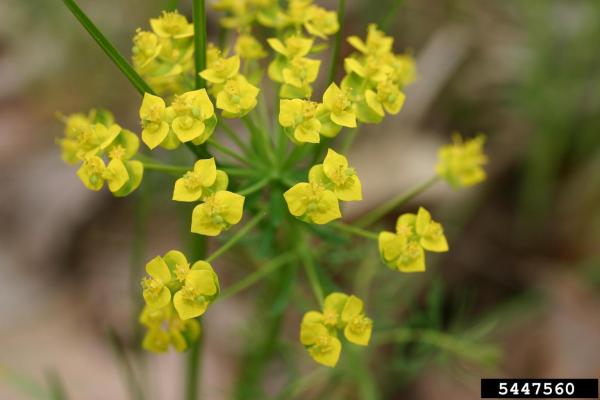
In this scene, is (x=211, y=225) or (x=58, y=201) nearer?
(x=211, y=225)

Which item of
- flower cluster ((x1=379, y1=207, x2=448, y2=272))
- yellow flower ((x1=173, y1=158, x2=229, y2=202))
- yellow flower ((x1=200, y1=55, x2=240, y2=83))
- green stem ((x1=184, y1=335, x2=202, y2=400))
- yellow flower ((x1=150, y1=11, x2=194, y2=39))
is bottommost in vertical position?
green stem ((x1=184, y1=335, x2=202, y2=400))

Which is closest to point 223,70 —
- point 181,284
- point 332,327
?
point 181,284

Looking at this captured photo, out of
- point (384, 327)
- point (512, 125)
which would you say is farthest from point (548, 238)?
point (384, 327)

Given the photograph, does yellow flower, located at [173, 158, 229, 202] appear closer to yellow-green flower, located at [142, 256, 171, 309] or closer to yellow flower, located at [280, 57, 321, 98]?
yellow-green flower, located at [142, 256, 171, 309]

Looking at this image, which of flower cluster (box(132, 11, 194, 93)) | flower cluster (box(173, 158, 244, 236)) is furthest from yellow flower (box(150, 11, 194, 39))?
flower cluster (box(173, 158, 244, 236))

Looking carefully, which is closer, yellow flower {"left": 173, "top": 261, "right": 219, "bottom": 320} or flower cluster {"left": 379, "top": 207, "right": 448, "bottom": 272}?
yellow flower {"left": 173, "top": 261, "right": 219, "bottom": 320}

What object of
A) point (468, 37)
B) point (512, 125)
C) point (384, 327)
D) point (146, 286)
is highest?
point (146, 286)

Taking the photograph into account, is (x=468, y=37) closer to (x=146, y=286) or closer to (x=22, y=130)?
(x=22, y=130)

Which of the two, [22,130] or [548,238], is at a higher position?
[22,130]
